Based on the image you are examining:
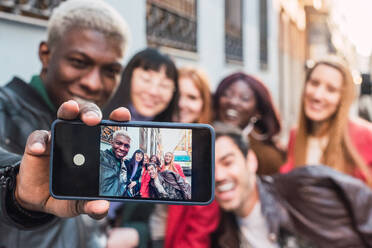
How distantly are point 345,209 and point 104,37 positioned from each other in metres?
1.52

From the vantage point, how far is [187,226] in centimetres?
217

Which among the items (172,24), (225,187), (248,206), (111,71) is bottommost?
(248,206)

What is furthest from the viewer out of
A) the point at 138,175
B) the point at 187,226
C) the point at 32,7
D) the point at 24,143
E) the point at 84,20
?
the point at 187,226

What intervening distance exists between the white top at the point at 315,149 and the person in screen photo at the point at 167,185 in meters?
2.13

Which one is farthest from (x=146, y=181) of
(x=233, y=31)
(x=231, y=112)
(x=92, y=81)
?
(x=233, y=31)

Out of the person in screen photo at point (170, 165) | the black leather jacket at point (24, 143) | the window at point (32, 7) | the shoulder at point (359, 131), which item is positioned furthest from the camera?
the shoulder at point (359, 131)

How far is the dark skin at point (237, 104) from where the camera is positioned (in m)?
3.12

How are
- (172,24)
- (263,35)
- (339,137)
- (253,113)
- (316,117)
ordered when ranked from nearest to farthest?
(339,137) → (316,117) → (253,113) → (172,24) → (263,35)

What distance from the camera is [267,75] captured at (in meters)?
7.88

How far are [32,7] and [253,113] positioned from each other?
185cm

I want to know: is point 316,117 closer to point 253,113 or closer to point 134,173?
point 253,113

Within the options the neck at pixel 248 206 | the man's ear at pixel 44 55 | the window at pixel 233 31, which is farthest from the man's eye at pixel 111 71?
the window at pixel 233 31

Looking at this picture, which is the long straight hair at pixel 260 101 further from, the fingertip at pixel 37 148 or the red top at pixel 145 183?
the fingertip at pixel 37 148

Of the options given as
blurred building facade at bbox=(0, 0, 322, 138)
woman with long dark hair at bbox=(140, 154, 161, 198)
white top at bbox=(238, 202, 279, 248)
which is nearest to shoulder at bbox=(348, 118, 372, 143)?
A: blurred building facade at bbox=(0, 0, 322, 138)
